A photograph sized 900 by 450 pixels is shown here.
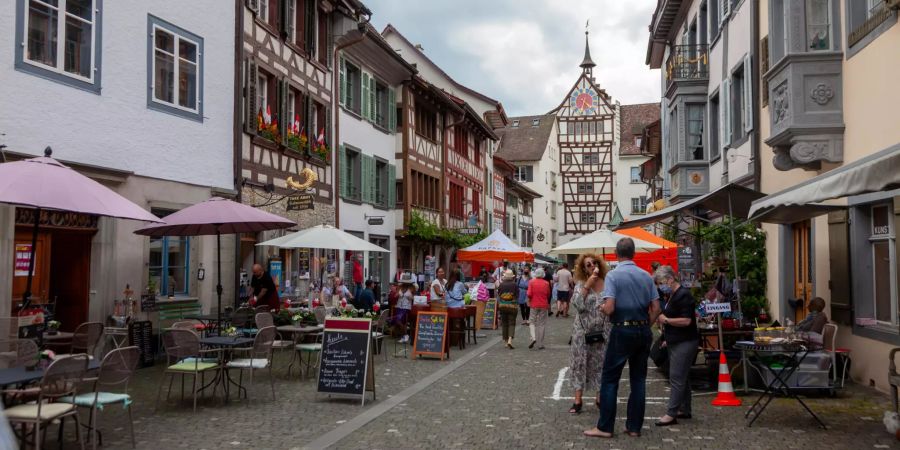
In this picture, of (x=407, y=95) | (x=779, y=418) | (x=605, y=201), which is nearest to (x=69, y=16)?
(x=779, y=418)

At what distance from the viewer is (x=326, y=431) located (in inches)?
310

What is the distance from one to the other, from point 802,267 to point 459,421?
7734 millimetres

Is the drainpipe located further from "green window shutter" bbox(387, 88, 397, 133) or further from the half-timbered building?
"green window shutter" bbox(387, 88, 397, 133)

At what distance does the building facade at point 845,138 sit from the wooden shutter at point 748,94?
6.55ft

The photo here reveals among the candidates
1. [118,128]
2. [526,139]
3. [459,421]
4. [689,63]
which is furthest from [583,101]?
[459,421]

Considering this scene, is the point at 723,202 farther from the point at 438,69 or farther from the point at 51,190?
the point at 438,69

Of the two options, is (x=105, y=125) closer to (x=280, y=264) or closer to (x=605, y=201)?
(x=280, y=264)

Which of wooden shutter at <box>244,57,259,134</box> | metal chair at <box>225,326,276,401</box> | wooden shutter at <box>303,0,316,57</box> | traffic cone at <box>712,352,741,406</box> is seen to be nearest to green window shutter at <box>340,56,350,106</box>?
wooden shutter at <box>303,0,316,57</box>

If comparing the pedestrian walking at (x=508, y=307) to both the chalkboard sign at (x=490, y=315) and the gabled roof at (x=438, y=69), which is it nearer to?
the chalkboard sign at (x=490, y=315)

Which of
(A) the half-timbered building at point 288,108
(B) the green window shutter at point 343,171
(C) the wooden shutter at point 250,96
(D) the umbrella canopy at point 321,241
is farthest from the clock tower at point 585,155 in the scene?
(D) the umbrella canopy at point 321,241

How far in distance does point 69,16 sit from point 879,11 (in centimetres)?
1107

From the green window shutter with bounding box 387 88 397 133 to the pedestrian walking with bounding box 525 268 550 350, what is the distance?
1276 cm

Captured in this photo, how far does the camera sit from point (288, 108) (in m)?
19.2

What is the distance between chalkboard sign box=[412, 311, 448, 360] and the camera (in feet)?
46.0
